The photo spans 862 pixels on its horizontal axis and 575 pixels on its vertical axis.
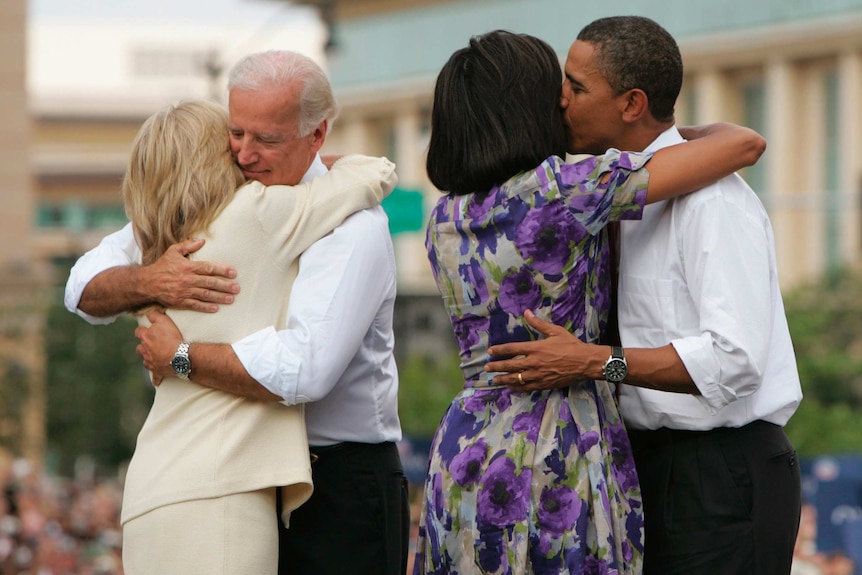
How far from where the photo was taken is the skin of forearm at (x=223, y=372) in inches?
123

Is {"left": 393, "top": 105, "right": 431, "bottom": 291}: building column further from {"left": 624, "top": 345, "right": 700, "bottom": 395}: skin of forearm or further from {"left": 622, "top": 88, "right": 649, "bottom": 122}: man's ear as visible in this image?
{"left": 624, "top": 345, "right": 700, "bottom": 395}: skin of forearm

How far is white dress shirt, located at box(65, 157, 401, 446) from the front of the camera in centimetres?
312

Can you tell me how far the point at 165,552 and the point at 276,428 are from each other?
370mm

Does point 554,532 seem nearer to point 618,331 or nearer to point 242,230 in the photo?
point 618,331

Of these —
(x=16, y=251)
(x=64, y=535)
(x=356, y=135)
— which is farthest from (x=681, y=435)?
(x=356, y=135)

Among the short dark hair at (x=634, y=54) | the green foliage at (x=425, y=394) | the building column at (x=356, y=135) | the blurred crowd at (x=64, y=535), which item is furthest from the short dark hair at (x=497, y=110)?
the building column at (x=356, y=135)

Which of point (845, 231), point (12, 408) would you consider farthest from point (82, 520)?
point (845, 231)

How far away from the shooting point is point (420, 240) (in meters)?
35.5

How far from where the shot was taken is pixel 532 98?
10.5ft

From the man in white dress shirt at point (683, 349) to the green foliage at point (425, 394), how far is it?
477 inches

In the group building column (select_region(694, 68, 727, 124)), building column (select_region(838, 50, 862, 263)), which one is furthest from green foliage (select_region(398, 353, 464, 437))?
building column (select_region(694, 68, 727, 124))

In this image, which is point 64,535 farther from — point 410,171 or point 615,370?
point 410,171

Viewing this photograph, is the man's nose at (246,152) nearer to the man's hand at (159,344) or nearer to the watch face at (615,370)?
the man's hand at (159,344)

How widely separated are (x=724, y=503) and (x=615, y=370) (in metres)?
0.42
